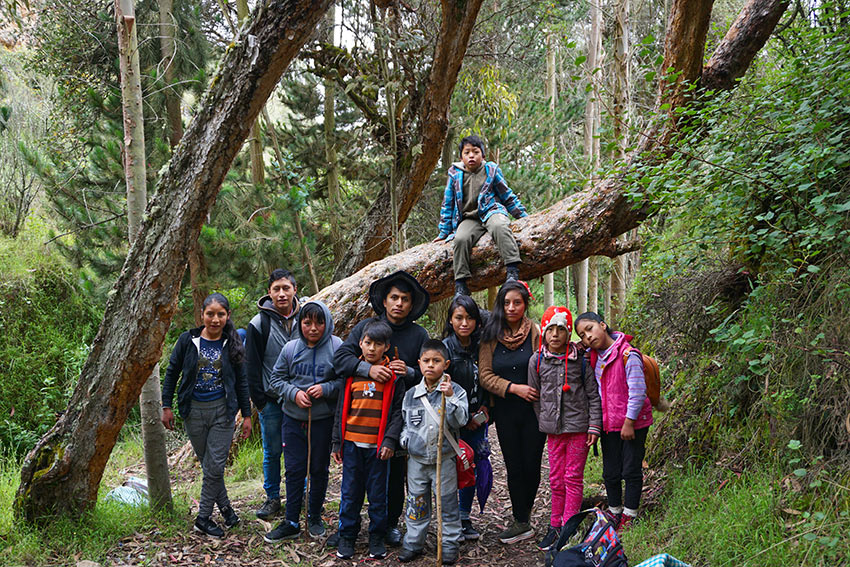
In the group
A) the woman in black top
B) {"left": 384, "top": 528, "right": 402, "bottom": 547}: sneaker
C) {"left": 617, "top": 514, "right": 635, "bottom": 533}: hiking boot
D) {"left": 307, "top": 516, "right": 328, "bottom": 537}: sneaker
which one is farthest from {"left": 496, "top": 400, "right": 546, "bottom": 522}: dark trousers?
{"left": 307, "top": 516, "right": 328, "bottom": 537}: sneaker

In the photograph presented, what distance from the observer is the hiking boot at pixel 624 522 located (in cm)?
395

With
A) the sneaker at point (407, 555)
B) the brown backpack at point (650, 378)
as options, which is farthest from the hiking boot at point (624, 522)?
the sneaker at point (407, 555)

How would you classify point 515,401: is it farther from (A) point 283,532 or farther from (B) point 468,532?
(A) point 283,532

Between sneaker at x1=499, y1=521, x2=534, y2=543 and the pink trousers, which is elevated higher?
the pink trousers

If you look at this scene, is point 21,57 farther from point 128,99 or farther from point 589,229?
point 589,229

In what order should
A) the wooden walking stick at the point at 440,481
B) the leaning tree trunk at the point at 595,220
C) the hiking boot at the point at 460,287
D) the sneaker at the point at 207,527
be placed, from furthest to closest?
the hiking boot at the point at 460,287 → the leaning tree trunk at the point at 595,220 → the sneaker at the point at 207,527 → the wooden walking stick at the point at 440,481

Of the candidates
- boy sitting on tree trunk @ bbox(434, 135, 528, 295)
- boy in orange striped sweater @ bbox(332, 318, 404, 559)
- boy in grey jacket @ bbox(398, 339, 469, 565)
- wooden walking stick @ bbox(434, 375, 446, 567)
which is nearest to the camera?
wooden walking stick @ bbox(434, 375, 446, 567)

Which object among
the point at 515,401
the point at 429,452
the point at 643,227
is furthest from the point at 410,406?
the point at 643,227

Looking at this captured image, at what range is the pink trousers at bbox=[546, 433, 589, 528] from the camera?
396 centimetres

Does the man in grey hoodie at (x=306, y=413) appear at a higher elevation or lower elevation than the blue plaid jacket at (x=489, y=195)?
lower

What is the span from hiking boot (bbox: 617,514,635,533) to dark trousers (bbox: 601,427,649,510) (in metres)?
0.07

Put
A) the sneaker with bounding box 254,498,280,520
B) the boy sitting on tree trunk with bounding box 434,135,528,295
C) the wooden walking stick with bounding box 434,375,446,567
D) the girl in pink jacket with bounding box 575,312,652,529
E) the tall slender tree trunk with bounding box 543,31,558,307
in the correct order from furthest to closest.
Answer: the tall slender tree trunk with bounding box 543,31,558,307 → the boy sitting on tree trunk with bounding box 434,135,528,295 → the sneaker with bounding box 254,498,280,520 → the girl in pink jacket with bounding box 575,312,652,529 → the wooden walking stick with bounding box 434,375,446,567

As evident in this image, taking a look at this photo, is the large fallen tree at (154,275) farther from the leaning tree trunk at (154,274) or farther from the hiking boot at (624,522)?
the hiking boot at (624,522)

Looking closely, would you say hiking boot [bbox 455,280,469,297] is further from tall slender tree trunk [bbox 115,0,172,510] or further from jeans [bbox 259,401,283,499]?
tall slender tree trunk [bbox 115,0,172,510]
